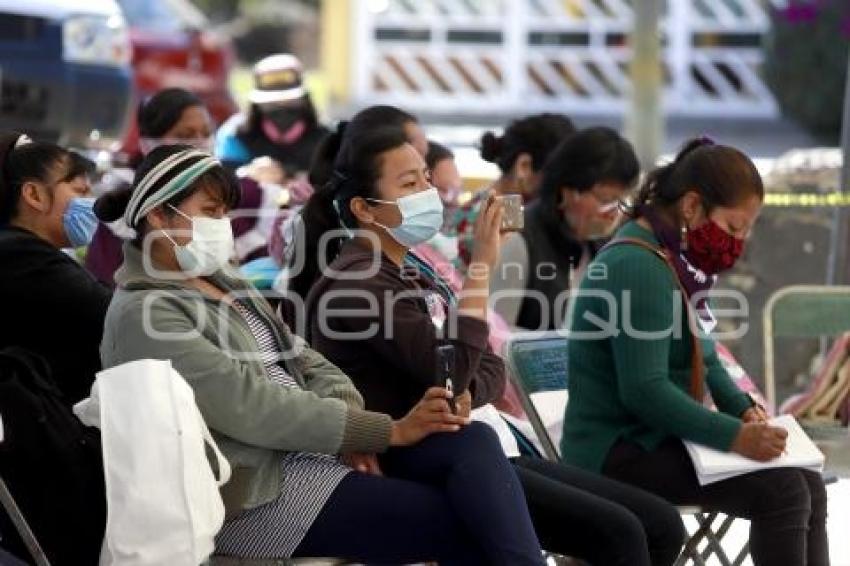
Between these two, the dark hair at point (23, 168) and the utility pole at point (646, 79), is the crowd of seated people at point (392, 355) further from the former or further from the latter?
the utility pole at point (646, 79)

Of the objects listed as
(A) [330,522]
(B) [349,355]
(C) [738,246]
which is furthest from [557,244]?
(A) [330,522]

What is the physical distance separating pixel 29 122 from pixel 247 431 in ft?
26.8

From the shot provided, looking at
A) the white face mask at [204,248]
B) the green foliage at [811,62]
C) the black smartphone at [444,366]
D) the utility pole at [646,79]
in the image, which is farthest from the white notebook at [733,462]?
the green foliage at [811,62]

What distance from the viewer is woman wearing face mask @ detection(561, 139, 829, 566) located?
5.34 m

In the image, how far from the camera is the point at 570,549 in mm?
5113

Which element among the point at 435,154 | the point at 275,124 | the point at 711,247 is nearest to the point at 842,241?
the point at 435,154

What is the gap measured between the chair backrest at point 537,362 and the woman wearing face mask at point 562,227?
0.67m

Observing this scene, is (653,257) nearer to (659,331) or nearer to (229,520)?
(659,331)

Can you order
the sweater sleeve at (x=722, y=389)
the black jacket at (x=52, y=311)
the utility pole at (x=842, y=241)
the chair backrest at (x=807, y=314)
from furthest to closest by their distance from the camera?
the utility pole at (x=842, y=241), the chair backrest at (x=807, y=314), the sweater sleeve at (x=722, y=389), the black jacket at (x=52, y=311)

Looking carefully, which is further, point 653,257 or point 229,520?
point 653,257

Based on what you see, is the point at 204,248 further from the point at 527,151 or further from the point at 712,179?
the point at 527,151

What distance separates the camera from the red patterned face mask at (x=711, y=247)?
5484mm

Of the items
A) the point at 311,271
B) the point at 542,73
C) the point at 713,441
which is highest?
the point at 311,271

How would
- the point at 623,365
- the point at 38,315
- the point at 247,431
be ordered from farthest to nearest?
the point at 623,365 → the point at 38,315 → the point at 247,431
